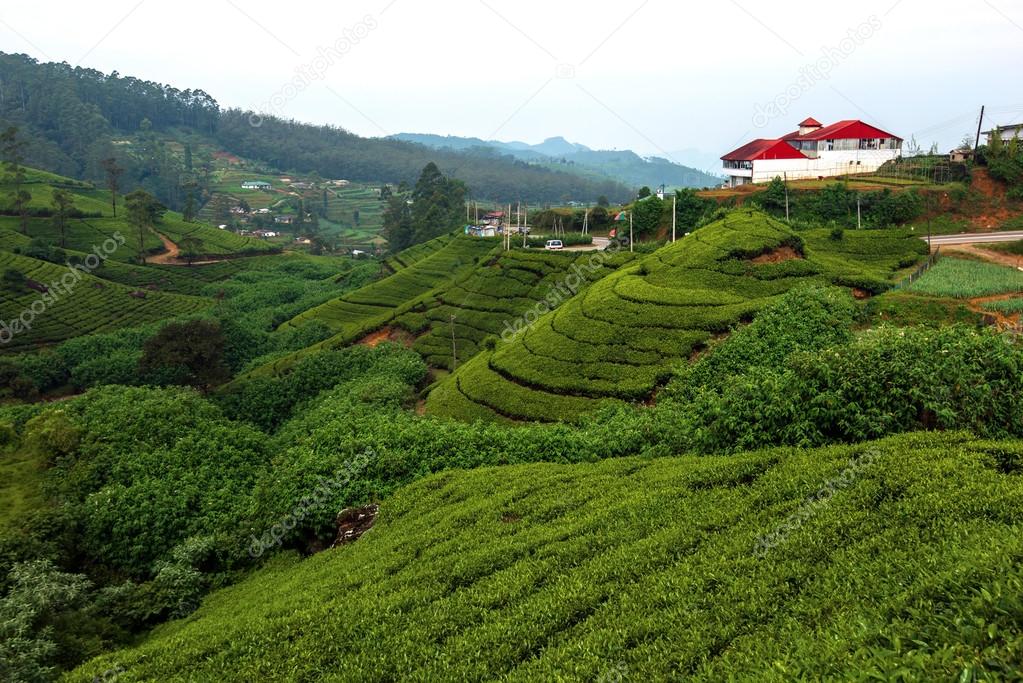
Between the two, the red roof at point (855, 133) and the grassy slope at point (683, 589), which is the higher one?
the red roof at point (855, 133)

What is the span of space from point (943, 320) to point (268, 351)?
1538 inches

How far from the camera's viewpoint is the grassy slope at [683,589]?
566 centimetres

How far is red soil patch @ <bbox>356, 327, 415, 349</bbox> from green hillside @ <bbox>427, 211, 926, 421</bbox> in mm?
11449

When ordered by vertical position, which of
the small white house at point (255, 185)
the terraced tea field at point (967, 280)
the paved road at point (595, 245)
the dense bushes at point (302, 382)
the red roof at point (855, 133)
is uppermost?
the small white house at point (255, 185)

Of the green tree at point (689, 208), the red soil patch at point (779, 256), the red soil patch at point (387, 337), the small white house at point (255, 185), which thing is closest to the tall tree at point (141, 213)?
the red soil patch at point (387, 337)

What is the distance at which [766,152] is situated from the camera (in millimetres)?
46438

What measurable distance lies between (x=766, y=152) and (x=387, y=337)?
30768 millimetres

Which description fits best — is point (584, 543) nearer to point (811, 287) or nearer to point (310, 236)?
point (811, 287)

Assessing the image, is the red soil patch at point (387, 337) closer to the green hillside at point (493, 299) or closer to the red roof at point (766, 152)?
the green hillside at point (493, 299)

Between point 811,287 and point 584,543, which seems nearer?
point 584,543

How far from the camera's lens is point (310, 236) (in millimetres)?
109625

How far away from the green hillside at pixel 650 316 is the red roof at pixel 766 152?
60.4ft

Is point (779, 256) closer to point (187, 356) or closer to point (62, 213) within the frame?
point (187, 356)

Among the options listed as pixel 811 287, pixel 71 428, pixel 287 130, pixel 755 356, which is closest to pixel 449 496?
pixel 755 356
